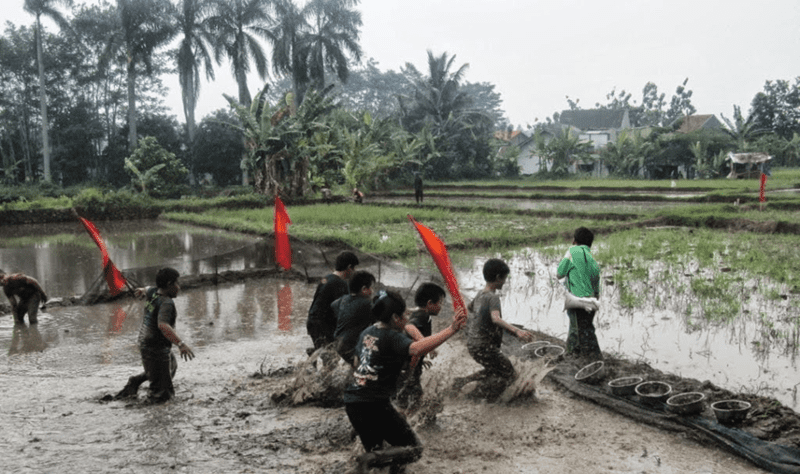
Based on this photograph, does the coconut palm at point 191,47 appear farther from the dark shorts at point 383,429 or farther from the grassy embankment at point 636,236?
the dark shorts at point 383,429

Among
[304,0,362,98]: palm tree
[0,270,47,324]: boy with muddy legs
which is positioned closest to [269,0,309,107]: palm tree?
[304,0,362,98]: palm tree

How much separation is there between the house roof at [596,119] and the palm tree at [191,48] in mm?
33753

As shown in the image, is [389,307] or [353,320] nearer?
[389,307]

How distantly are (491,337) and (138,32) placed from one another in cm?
3492

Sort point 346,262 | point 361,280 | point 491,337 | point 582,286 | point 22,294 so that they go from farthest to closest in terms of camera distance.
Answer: point 22,294, point 582,286, point 346,262, point 491,337, point 361,280

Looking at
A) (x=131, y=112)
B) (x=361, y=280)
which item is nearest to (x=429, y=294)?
(x=361, y=280)

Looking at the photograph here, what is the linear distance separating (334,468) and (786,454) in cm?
286

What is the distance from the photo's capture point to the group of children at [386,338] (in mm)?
3627

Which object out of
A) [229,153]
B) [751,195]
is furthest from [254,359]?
[229,153]

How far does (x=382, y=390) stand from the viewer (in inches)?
143

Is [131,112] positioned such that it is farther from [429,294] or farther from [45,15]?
[429,294]

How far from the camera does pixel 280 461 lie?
4.24m

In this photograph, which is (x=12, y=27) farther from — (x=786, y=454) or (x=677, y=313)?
(x=786, y=454)

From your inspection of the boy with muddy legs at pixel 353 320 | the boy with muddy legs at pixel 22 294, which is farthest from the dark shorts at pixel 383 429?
the boy with muddy legs at pixel 22 294
